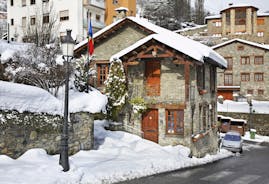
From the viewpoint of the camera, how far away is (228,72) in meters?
45.4

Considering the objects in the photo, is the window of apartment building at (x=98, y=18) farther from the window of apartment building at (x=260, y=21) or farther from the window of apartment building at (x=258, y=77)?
the window of apartment building at (x=260, y=21)

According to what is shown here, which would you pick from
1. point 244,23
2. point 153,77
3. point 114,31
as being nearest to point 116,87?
point 153,77

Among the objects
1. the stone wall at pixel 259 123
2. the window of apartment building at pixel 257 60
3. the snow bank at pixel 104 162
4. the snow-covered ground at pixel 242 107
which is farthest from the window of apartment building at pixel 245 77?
the snow bank at pixel 104 162

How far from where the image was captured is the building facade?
58.2m

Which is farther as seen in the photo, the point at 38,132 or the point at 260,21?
the point at 260,21

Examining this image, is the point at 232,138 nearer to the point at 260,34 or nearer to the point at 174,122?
the point at 174,122

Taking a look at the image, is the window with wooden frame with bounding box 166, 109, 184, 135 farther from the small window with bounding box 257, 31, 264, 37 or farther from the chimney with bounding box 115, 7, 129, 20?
the small window with bounding box 257, 31, 264, 37

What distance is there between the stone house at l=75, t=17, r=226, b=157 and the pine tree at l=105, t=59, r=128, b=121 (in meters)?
0.69

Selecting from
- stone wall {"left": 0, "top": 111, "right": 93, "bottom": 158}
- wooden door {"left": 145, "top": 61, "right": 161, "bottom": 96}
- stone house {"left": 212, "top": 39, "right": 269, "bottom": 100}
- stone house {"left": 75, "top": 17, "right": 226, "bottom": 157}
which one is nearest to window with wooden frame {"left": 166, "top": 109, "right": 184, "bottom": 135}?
stone house {"left": 75, "top": 17, "right": 226, "bottom": 157}

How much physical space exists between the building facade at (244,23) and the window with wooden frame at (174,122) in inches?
1734

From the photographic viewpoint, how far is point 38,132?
36.4ft

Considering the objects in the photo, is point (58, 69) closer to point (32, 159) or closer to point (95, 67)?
point (32, 159)

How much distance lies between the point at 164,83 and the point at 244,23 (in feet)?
150

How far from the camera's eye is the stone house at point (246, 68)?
141 feet
